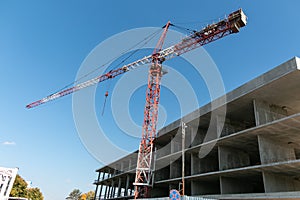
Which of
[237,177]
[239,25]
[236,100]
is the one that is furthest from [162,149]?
[239,25]

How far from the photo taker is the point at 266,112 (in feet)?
76.2

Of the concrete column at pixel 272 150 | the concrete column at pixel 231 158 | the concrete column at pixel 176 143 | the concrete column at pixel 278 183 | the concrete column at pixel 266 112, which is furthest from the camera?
the concrete column at pixel 176 143

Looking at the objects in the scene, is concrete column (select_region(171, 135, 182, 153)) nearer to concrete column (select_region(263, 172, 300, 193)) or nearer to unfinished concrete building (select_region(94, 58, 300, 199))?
unfinished concrete building (select_region(94, 58, 300, 199))

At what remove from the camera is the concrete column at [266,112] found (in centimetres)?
2220

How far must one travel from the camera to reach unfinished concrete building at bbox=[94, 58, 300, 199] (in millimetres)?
19875

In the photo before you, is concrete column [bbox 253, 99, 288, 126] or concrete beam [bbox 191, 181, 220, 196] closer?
concrete column [bbox 253, 99, 288, 126]

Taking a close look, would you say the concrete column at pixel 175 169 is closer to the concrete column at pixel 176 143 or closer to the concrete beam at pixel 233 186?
the concrete column at pixel 176 143

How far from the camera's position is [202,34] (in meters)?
36.1

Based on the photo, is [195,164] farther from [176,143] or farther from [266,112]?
[266,112]

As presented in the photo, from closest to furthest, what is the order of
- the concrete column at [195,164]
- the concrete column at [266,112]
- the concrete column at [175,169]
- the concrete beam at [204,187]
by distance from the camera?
the concrete column at [266,112] < the concrete beam at [204,187] < the concrete column at [195,164] < the concrete column at [175,169]

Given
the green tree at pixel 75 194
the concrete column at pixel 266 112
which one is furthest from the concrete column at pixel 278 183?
the green tree at pixel 75 194

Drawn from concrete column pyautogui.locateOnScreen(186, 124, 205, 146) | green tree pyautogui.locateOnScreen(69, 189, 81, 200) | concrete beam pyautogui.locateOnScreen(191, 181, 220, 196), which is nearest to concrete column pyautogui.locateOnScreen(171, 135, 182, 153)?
concrete column pyautogui.locateOnScreen(186, 124, 205, 146)

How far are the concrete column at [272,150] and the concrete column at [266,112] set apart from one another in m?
1.77

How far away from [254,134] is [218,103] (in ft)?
15.6
